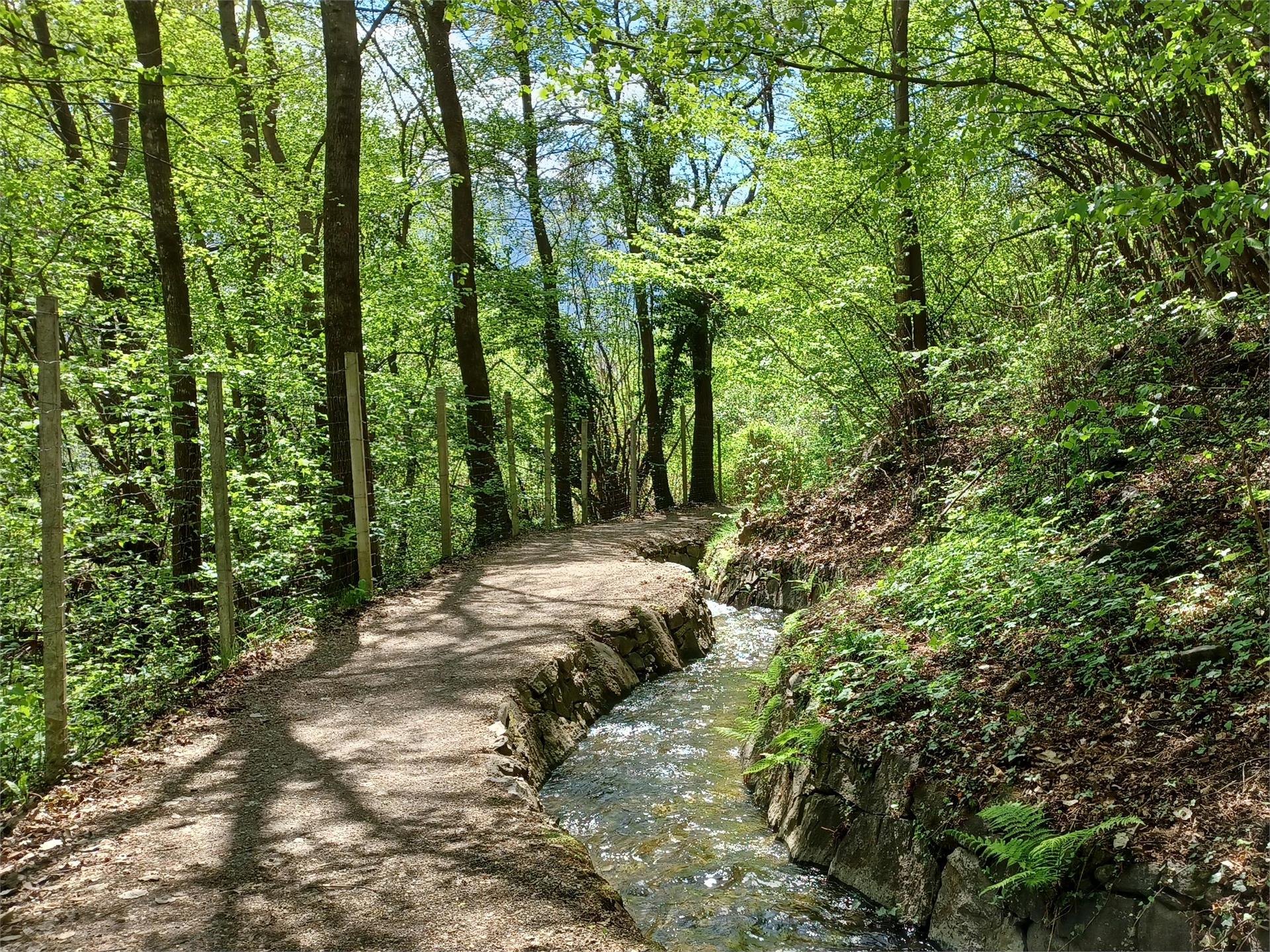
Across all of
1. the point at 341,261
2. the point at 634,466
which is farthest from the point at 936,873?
the point at 634,466

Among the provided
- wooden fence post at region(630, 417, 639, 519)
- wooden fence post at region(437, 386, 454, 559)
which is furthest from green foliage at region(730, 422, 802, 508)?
wooden fence post at region(437, 386, 454, 559)

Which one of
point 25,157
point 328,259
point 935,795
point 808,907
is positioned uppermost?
point 25,157

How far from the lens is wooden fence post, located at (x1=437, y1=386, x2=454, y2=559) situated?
10.1 metres

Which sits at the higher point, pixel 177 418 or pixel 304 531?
pixel 177 418

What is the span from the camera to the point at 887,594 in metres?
6.14

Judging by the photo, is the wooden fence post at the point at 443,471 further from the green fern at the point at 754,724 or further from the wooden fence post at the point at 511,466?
the green fern at the point at 754,724

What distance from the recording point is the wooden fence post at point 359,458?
25.5ft

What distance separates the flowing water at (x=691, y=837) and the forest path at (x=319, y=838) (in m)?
0.70

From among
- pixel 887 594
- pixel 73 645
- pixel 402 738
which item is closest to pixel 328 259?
pixel 73 645

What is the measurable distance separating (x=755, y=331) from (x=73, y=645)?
483 inches

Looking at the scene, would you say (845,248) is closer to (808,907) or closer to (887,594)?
(887,594)

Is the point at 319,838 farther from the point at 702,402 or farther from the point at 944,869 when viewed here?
the point at 702,402

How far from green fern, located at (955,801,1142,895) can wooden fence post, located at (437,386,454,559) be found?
26.6ft

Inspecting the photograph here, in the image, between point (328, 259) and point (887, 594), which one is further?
point (328, 259)
